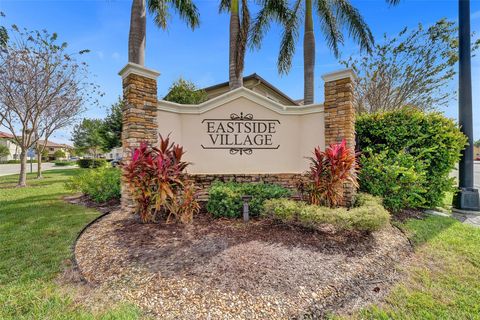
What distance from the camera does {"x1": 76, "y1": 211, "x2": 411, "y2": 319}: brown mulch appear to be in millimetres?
2256

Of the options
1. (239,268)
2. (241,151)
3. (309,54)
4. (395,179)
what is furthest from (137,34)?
(395,179)

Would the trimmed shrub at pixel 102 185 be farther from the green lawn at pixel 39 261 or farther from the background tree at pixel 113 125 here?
the background tree at pixel 113 125

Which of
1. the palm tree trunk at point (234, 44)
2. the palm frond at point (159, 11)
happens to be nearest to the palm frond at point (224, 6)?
the palm tree trunk at point (234, 44)

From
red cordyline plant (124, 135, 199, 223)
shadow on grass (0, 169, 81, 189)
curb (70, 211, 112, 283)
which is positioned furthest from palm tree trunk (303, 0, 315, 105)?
shadow on grass (0, 169, 81, 189)

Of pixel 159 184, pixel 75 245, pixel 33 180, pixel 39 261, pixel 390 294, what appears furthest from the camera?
pixel 33 180

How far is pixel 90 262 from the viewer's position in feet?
9.88

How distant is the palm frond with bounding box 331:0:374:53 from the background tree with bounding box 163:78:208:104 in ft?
25.7

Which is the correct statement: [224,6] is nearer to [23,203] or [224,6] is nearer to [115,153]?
[23,203]

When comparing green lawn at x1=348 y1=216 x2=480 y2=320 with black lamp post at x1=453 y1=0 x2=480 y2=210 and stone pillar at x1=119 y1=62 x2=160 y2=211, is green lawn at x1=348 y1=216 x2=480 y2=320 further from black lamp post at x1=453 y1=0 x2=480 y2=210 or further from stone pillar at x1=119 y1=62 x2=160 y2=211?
stone pillar at x1=119 y1=62 x2=160 y2=211

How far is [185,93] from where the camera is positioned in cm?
1157

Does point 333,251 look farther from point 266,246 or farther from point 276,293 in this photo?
point 276,293

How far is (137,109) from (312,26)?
355 inches

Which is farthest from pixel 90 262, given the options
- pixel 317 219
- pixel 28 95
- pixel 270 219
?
pixel 28 95

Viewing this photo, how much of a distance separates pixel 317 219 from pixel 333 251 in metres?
0.54
